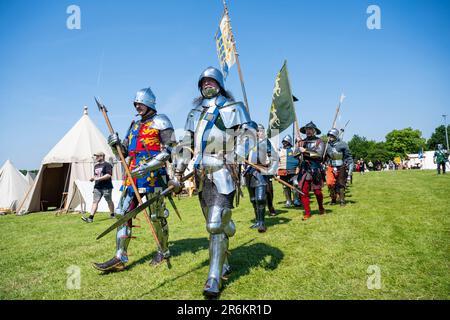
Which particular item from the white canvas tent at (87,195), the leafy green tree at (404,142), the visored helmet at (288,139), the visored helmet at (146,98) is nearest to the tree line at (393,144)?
the leafy green tree at (404,142)

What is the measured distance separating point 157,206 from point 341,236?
326 cm

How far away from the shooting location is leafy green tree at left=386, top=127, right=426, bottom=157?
281 ft

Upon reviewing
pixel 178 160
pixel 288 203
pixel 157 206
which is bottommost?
pixel 288 203

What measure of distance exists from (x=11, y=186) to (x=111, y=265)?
14304 mm

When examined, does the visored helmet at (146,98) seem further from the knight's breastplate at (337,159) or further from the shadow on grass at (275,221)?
the knight's breastplate at (337,159)

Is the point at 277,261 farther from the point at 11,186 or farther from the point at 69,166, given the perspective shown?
the point at 11,186

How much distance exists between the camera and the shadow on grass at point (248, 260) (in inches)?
154

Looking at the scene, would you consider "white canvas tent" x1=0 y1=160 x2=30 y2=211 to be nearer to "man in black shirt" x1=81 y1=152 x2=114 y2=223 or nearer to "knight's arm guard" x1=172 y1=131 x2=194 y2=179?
"man in black shirt" x1=81 y1=152 x2=114 y2=223

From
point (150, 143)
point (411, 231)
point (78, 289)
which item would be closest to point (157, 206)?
point (150, 143)

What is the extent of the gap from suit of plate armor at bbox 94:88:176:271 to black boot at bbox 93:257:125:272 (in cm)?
2

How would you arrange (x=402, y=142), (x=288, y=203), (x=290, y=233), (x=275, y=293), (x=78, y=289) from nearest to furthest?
(x=275, y=293)
(x=78, y=289)
(x=290, y=233)
(x=288, y=203)
(x=402, y=142)

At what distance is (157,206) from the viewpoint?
4625 millimetres

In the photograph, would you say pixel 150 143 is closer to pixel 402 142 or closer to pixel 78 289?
pixel 78 289

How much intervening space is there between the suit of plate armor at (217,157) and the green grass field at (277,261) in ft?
1.86
